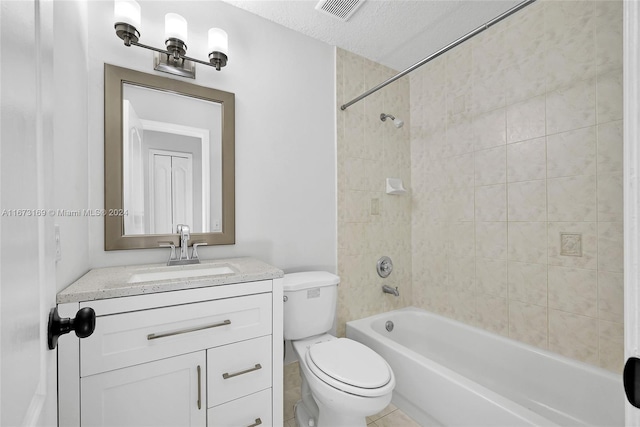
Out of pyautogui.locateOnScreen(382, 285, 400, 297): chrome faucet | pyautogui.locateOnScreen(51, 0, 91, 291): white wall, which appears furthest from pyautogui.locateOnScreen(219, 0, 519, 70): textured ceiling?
pyautogui.locateOnScreen(382, 285, 400, 297): chrome faucet

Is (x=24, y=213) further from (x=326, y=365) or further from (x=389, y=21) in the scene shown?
(x=389, y=21)

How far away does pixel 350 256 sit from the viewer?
2.05 meters

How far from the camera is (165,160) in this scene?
1497mm

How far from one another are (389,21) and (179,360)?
2.12m

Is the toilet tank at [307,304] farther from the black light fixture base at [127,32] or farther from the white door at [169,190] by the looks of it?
the black light fixture base at [127,32]

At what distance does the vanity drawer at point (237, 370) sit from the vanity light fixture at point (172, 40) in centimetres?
137

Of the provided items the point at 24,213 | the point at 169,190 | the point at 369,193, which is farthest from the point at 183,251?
the point at 369,193

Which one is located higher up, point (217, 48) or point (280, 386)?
point (217, 48)

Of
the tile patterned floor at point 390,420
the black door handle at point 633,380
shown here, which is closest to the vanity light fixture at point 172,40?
the black door handle at point 633,380

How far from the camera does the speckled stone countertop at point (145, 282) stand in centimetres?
93

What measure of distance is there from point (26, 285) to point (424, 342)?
232cm

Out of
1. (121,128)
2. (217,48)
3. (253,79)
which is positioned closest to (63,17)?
(121,128)

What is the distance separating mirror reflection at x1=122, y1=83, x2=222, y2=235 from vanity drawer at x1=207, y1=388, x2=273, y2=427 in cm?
85

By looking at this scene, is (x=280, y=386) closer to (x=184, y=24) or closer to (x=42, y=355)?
(x=42, y=355)
